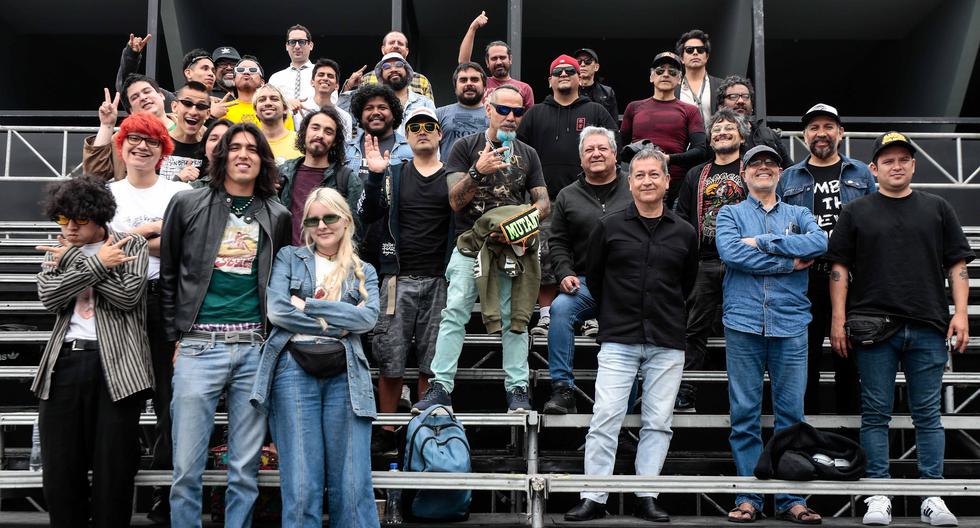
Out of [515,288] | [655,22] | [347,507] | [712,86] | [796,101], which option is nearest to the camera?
[347,507]

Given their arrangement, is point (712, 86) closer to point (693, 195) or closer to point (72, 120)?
point (693, 195)

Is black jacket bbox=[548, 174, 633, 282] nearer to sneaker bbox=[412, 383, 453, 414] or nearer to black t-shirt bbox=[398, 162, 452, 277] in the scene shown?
black t-shirt bbox=[398, 162, 452, 277]

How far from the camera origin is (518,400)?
5.94 metres

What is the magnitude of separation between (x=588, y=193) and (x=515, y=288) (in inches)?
34.0

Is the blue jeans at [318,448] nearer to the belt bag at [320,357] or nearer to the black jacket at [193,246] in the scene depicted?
the belt bag at [320,357]

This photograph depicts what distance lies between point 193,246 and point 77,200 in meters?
0.60

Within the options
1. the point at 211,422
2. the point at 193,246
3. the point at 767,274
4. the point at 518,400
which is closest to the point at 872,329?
the point at 767,274

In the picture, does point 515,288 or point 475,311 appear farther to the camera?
point 475,311

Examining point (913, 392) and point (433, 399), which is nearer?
point (913, 392)

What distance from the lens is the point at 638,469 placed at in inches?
221

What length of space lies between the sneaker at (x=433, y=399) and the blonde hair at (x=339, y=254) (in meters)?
0.88

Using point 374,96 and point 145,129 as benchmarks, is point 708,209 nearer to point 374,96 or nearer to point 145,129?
point 374,96

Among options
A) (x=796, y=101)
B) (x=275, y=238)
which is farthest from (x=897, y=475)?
(x=796, y=101)

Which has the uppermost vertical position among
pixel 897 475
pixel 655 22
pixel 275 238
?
pixel 655 22
